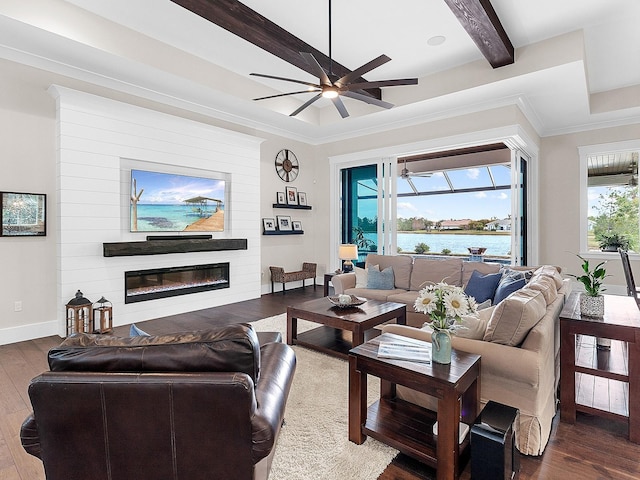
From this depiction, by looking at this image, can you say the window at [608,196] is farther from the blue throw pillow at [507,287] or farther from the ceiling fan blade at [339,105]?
the ceiling fan blade at [339,105]

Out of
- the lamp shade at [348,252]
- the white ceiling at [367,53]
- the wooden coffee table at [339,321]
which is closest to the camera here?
the wooden coffee table at [339,321]

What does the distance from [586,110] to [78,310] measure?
767 centimetres

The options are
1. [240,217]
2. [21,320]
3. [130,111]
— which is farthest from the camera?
[240,217]

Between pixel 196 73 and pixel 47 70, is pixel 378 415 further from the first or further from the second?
pixel 47 70

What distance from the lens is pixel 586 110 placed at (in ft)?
18.1

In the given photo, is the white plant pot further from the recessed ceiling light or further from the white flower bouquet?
the recessed ceiling light

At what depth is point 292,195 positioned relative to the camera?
7086mm

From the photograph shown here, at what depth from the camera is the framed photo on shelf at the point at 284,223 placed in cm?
684

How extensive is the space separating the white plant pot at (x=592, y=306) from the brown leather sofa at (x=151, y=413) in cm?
230

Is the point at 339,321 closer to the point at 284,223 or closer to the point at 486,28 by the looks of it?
the point at 486,28

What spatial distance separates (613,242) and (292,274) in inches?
226

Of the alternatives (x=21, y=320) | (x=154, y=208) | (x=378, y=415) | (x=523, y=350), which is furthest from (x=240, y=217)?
(x=523, y=350)

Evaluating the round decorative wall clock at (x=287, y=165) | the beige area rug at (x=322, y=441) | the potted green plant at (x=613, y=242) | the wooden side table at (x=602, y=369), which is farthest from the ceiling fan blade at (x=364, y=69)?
the potted green plant at (x=613, y=242)

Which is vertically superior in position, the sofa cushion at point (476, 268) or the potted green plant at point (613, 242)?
the potted green plant at point (613, 242)
